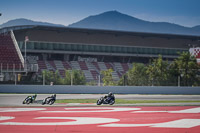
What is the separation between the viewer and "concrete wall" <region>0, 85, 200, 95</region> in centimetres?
4097

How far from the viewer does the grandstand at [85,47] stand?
67562 millimetres

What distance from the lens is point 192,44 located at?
84062 mm

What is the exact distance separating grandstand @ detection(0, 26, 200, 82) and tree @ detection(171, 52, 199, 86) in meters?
12.9

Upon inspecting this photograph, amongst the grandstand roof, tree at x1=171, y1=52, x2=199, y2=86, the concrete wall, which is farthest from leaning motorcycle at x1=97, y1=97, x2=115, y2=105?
the grandstand roof

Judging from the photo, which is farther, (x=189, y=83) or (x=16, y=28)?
(x=16, y=28)

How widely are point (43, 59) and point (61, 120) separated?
54599 millimetres

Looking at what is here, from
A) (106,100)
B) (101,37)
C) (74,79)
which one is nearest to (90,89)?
(74,79)

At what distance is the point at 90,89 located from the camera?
42.5 m

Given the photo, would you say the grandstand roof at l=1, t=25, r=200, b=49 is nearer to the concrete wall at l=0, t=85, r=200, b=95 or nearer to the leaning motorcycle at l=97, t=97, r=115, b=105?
the concrete wall at l=0, t=85, r=200, b=95

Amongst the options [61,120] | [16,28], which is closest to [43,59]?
[16,28]

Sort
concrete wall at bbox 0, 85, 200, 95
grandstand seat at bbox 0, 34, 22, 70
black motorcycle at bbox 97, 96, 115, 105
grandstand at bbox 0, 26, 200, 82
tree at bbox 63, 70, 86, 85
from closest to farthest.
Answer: black motorcycle at bbox 97, 96, 115, 105, concrete wall at bbox 0, 85, 200, 95, tree at bbox 63, 70, 86, 85, grandstand seat at bbox 0, 34, 22, 70, grandstand at bbox 0, 26, 200, 82

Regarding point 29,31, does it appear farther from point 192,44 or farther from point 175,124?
point 175,124

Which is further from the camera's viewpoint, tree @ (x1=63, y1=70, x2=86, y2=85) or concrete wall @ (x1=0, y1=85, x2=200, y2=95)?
tree @ (x1=63, y1=70, x2=86, y2=85)

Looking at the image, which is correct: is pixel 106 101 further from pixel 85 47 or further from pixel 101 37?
pixel 101 37
